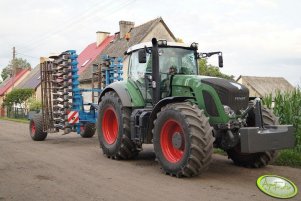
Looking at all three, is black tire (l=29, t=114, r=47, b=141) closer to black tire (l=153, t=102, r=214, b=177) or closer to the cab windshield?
the cab windshield

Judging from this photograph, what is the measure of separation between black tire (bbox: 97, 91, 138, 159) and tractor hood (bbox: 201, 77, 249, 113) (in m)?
2.22

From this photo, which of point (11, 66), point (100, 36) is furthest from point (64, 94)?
point (11, 66)

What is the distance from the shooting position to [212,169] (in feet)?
26.7

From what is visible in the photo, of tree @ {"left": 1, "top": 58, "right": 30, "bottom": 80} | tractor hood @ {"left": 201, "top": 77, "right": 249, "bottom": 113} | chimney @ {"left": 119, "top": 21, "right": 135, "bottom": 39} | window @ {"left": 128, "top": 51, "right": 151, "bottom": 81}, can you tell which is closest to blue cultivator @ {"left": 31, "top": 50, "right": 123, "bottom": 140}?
window @ {"left": 128, "top": 51, "right": 151, "bottom": 81}

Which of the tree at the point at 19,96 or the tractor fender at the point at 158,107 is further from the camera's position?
the tree at the point at 19,96

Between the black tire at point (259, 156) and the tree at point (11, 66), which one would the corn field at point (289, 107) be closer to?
the black tire at point (259, 156)

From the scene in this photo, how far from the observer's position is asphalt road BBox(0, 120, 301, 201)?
606cm

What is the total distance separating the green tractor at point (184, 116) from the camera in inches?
273

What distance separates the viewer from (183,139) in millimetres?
7402

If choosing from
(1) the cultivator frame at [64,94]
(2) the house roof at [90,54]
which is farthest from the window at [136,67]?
(2) the house roof at [90,54]

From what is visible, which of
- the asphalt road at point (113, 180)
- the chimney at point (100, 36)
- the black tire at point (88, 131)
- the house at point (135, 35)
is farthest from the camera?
the chimney at point (100, 36)

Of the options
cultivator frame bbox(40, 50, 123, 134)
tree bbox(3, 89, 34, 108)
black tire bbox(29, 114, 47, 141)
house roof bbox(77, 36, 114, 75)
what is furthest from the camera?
tree bbox(3, 89, 34, 108)

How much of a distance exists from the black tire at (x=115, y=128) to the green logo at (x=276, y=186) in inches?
129

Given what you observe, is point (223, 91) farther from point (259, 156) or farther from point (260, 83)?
point (260, 83)
